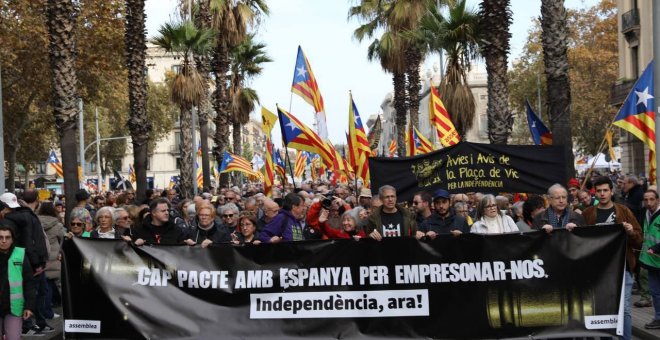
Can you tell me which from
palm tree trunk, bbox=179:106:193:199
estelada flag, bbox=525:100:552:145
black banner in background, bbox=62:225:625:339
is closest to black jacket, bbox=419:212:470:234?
black banner in background, bbox=62:225:625:339

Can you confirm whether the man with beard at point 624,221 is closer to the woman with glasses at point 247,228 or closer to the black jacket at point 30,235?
the woman with glasses at point 247,228

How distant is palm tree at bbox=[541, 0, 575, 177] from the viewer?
15836 millimetres

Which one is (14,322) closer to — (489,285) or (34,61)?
(489,285)

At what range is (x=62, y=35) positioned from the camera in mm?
15711

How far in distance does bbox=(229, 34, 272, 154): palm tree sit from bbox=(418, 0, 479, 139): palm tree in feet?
46.5

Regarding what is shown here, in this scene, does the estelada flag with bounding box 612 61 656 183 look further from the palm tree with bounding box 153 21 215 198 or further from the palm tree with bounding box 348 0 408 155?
the palm tree with bounding box 348 0 408 155

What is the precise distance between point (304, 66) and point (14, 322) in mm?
8825

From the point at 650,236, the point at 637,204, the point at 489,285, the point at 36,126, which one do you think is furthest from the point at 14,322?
the point at 36,126

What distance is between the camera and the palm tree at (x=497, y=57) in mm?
17680

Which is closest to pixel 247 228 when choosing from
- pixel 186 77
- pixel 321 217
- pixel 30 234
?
pixel 321 217

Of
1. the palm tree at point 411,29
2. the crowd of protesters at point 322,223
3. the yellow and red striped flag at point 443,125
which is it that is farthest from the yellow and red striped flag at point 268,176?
the palm tree at point 411,29

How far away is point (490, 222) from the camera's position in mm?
8594

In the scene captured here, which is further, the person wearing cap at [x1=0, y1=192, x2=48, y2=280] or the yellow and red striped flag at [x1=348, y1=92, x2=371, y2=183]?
the yellow and red striped flag at [x1=348, y1=92, x2=371, y2=183]

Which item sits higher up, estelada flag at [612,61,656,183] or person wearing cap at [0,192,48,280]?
estelada flag at [612,61,656,183]
